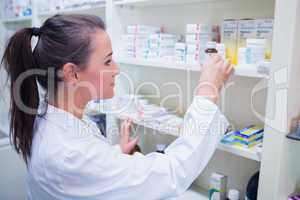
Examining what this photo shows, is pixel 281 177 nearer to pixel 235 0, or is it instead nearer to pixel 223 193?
pixel 223 193

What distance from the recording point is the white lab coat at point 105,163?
72 centimetres

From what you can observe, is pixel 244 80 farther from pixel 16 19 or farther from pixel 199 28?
pixel 16 19

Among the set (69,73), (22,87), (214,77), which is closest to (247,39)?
(214,77)

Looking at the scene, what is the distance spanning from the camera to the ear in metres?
0.79

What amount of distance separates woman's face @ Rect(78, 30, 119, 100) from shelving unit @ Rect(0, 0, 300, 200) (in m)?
0.26

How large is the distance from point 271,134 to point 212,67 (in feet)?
0.83

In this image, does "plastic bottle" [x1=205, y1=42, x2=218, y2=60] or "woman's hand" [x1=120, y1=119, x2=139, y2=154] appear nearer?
"plastic bottle" [x1=205, y1=42, x2=218, y2=60]

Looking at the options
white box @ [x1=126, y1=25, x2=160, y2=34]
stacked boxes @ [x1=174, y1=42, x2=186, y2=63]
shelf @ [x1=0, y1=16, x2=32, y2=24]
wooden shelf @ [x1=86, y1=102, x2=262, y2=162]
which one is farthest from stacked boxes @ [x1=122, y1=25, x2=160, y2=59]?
shelf @ [x1=0, y1=16, x2=32, y2=24]

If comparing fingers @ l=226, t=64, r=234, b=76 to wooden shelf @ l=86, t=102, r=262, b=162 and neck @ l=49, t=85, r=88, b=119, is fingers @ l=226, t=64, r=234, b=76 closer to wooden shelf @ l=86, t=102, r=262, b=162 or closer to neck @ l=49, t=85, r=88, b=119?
wooden shelf @ l=86, t=102, r=262, b=162

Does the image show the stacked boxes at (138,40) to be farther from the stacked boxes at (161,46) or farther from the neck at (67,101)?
the neck at (67,101)

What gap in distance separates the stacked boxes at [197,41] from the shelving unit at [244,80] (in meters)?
0.05

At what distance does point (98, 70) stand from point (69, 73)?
0.27ft

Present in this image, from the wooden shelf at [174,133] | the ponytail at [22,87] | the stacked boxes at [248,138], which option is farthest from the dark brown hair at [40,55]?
the stacked boxes at [248,138]

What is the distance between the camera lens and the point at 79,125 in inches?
33.0
